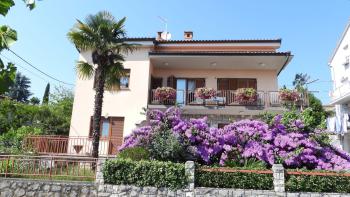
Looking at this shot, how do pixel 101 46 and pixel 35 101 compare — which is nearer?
pixel 101 46

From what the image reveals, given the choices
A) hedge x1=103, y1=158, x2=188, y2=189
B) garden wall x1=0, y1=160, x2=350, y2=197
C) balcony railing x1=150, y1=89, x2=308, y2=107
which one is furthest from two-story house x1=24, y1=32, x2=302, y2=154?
hedge x1=103, y1=158, x2=188, y2=189

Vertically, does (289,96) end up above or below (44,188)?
above

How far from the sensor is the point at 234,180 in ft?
33.1

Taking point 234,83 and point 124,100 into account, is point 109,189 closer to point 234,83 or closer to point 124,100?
point 124,100

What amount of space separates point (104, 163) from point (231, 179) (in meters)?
4.24

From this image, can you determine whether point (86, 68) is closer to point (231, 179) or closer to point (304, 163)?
point (231, 179)

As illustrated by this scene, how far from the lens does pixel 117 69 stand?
14203 mm

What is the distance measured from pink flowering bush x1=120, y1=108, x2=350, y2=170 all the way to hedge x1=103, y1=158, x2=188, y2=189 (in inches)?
53.2

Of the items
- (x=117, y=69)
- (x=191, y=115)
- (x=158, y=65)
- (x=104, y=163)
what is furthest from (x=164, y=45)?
(x=104, y=163)

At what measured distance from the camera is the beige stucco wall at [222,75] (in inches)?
737

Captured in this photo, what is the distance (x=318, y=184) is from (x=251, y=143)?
272 cm

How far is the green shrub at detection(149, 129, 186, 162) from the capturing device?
10914 millimetres

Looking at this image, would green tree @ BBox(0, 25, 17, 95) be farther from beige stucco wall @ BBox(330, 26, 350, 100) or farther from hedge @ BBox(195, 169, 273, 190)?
beige stucco wall @ BBox(330, 26, 350, 100)

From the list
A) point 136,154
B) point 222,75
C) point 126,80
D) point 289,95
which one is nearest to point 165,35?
point 126,80
